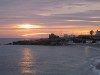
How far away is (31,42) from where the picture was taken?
171250 millimetres

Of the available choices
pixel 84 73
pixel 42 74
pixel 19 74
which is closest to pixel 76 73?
pixel 84 73

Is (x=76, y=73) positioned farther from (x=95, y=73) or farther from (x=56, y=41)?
(x=56, y=41)

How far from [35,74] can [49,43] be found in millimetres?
128947

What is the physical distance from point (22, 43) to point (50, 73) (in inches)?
5215

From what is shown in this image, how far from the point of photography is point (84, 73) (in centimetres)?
3669

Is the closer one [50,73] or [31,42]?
[50,73]

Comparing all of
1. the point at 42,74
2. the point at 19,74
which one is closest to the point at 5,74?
the point at 19,74

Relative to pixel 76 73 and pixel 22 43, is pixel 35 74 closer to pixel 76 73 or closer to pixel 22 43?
pixel 76 73

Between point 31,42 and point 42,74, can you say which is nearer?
point 42,74

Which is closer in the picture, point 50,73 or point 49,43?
point 50,73

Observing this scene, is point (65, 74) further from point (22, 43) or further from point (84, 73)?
point (22, 43)

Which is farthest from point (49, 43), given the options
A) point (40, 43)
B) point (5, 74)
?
point (5, 74)

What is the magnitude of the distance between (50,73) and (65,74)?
1.66 metres

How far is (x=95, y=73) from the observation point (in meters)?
35.6
